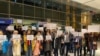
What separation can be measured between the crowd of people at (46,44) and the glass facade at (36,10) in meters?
3.94

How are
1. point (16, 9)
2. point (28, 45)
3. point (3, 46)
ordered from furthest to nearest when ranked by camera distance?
point (16, 9), point (28, 45), point (3, 46)

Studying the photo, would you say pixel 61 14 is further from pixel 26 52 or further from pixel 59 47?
pixel 26 52

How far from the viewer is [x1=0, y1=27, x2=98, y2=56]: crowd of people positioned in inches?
260

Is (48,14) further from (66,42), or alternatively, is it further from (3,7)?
(66,42)

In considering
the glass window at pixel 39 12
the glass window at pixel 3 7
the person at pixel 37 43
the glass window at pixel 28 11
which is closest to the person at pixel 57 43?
the person at pixel 37 43

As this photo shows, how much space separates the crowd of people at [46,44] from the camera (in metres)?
6.60

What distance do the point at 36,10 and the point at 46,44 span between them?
5949 millimetres

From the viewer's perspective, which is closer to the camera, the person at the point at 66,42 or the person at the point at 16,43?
the person at the point at 16,43

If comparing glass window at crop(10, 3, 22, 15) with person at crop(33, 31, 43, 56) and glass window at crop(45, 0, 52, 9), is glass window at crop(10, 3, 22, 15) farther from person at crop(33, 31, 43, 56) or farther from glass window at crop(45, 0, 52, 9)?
person at crop(33, 31, 43, 56)

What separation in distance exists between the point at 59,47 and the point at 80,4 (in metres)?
8.59

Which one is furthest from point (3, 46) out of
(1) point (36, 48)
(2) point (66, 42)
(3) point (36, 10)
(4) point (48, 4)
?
(4) point (48, 4)

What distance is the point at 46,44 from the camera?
748 cm

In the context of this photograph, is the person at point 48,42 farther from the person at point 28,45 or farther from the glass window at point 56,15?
the glass window at point 56,15

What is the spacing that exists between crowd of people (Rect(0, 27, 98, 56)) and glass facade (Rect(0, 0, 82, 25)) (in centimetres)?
394
